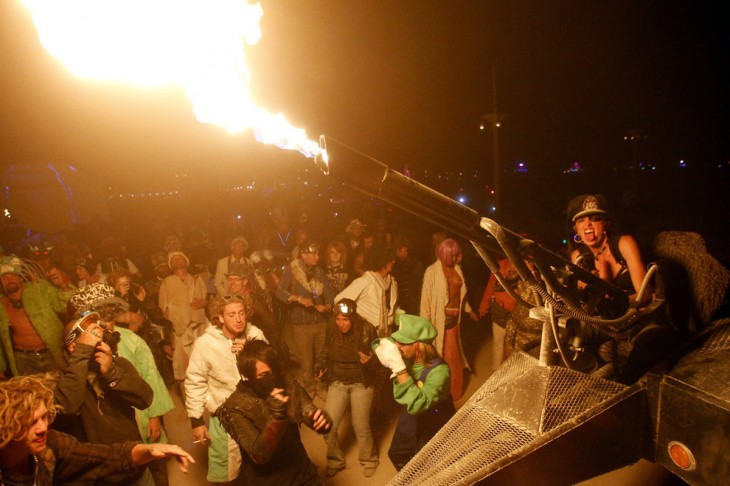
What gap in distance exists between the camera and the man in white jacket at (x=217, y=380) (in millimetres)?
3902

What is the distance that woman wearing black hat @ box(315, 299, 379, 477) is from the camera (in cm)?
495

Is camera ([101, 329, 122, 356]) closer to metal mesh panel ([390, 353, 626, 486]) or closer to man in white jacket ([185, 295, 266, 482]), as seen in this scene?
man in white jacket ([185, 295, 266, 482])

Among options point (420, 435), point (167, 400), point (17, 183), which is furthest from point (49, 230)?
point (420, 435)

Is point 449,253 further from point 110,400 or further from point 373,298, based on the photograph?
point 110,400

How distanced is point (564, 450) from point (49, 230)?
87.9ft

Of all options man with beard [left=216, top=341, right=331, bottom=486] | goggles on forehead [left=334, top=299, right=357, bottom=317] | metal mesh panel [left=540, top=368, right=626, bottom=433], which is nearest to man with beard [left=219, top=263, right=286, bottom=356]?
goggles on forehead [left=334, top=299, right=357, bottom=317]

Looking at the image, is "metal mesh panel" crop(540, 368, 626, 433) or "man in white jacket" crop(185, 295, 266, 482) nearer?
"metal mesh panel" crop(540, 368, 626, 433)

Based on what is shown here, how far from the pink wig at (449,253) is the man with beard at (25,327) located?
18.4 ft

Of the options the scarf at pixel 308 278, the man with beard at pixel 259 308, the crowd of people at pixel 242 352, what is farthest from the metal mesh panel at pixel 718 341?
the man with beard at pixel 259 308

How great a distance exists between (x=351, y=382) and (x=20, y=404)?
3302mm

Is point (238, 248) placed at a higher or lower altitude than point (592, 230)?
lower

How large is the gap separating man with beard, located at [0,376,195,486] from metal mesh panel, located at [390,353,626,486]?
7.42 feet

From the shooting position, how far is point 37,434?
251 cm

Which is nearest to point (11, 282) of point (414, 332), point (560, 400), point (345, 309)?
point (345, 309)
